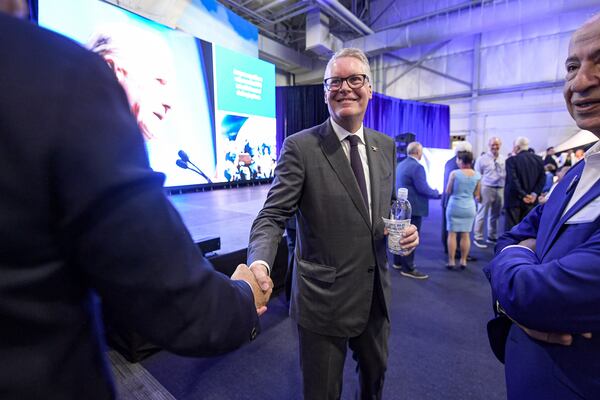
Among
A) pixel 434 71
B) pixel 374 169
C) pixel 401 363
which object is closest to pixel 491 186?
pixel 401 363

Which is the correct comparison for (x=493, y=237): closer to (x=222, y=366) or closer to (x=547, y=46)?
(x=222, y=366)

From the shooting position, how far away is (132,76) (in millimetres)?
2287

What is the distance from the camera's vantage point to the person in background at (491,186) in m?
4.49

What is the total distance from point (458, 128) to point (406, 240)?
399 inches

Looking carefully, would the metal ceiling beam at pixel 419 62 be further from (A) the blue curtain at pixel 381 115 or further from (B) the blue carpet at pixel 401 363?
(B) the blue carpet at pixel 401 363

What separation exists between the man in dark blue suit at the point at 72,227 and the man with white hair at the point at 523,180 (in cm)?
453

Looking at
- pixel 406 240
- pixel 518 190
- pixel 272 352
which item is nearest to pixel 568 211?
pixel 406 240

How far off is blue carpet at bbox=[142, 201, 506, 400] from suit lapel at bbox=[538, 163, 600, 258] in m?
1.43

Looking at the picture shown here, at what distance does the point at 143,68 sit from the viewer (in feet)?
7.77

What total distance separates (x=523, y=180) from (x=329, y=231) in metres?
3.97

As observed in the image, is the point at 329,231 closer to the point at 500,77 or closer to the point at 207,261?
the point at 207,261

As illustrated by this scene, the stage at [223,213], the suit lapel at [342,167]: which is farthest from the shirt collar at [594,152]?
the stage at [223,213]

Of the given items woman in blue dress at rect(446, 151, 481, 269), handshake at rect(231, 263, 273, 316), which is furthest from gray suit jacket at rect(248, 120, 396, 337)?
woman in blue dress at rect(446, 151, 481, 269)

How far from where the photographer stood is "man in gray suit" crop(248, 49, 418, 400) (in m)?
1.14
